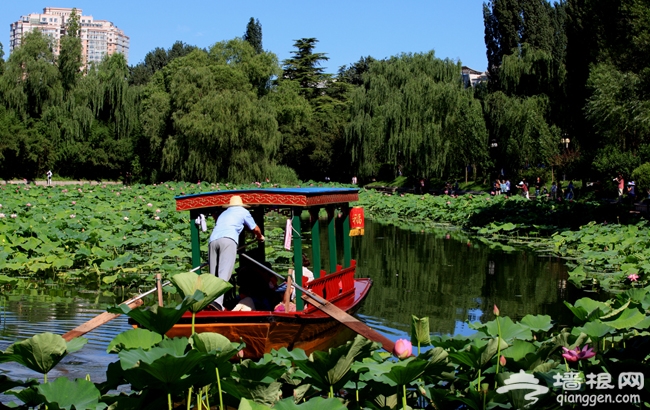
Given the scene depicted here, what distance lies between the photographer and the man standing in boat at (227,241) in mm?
6320

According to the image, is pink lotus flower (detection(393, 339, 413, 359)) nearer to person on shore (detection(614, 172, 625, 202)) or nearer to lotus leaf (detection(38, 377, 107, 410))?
lotus leaf (detection(38, 377, 107, 410))

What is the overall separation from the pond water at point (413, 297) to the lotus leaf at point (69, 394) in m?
2.37

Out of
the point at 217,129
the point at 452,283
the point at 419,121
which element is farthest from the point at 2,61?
the point at 452,283

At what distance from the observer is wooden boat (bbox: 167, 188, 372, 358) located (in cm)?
588

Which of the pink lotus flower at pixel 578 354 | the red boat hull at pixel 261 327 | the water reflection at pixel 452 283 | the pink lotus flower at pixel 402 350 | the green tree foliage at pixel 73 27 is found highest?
the green tree foliage at pixel 73 27

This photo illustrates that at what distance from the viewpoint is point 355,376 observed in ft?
11.4

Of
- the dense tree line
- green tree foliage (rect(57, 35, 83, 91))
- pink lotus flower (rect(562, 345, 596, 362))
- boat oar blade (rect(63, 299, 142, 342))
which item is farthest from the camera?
green tree foliage (rect(57, 35, 83, 91))

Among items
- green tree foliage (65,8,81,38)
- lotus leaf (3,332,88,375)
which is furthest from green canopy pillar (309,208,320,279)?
green tree foliage (65,8,81,38)

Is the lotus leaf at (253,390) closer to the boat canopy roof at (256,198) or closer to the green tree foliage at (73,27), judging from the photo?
the boat canopy roof at (256,198)

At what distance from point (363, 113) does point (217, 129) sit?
1189 cm

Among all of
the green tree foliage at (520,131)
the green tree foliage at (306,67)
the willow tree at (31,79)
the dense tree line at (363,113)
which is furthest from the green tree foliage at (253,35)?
the green tree foliage at (520,131)

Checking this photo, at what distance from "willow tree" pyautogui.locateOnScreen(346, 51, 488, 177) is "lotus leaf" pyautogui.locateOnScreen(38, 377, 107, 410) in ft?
97.4

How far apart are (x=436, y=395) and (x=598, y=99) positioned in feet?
66.0

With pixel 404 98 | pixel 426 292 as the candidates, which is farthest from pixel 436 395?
pixel 404 98
